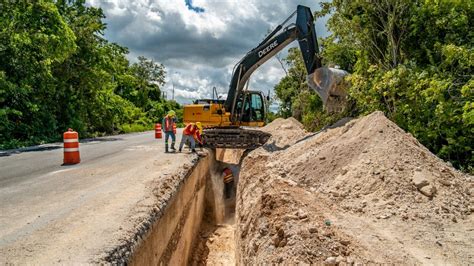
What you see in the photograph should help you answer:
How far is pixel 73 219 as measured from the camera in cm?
490

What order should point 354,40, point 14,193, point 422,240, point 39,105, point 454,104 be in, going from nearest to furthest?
point 422,240 → point 14,193 → point 454,104 → point 354,40 → point 39,105

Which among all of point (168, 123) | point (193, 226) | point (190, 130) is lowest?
point (193, 226)

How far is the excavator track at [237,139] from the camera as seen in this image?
13.4 meters

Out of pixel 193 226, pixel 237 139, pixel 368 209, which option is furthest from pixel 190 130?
pixel 368 209

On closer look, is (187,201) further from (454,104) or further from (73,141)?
(454,104)

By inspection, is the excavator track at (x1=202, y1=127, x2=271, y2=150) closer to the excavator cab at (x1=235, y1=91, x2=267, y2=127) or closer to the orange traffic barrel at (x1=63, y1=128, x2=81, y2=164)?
the excavator cab at (x1=235, y1=91, x2=267, y2=127)

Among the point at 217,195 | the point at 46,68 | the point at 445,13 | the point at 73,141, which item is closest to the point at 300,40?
the point at 445,13

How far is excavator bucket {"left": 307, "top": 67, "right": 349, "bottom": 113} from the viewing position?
35.4 feet

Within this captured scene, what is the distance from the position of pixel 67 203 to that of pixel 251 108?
11.1 metres

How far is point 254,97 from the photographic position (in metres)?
16.1

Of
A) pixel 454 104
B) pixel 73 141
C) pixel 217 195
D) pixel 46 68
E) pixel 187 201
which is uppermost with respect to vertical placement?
pixel 46 68

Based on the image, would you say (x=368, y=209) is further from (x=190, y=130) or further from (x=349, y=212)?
(x=190, y=130)

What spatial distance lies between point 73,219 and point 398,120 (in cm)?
789

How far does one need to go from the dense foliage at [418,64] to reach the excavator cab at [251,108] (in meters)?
4.25
